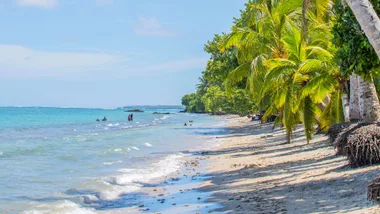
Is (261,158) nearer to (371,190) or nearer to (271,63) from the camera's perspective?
(271,63)

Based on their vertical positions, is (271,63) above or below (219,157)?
above

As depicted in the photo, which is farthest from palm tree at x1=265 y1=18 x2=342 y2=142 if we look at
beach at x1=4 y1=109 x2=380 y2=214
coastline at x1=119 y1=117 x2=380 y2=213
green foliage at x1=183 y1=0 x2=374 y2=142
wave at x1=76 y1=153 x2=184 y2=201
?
wave at x1=76 y1=153 x2=184 y2=201

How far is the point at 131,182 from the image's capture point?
1482 cm

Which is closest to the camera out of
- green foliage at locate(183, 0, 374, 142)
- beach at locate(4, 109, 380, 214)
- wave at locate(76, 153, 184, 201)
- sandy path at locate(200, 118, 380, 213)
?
green foliage at locate(183, 0, 374, 142)

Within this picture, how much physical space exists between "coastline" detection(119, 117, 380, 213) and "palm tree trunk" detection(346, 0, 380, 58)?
2647 millimetres

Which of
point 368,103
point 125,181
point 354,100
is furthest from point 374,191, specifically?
point 125,181

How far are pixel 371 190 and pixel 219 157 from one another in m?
13.9

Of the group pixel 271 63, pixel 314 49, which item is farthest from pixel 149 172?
pixel 314 49

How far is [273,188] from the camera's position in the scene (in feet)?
36.3

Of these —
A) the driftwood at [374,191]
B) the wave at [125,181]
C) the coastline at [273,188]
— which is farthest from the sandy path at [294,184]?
the wave at [125,181]

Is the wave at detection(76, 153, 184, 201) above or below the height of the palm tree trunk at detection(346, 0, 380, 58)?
below

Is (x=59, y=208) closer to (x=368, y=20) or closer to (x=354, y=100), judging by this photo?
(x=368, y=20)

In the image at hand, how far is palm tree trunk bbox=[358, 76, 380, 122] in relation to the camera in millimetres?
12227

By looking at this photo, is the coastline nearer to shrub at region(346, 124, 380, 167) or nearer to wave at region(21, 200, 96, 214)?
shrub at region(346, 124, 380, 167)
